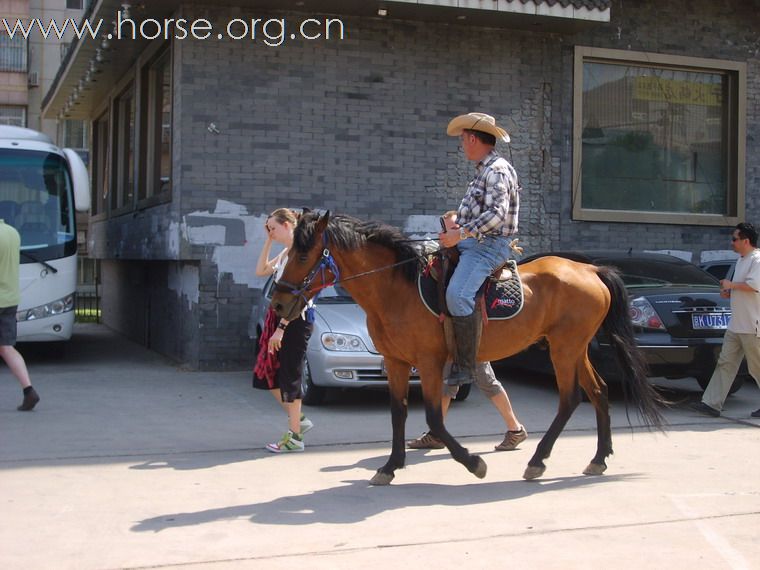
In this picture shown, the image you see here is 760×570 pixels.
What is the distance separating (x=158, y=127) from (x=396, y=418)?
10.2m

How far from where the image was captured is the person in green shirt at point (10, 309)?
9.20m

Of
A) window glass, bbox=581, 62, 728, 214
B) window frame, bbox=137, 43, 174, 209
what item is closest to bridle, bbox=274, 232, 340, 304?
window frame, bbox=137, 43, 174, 209

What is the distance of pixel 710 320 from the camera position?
986 centimetres

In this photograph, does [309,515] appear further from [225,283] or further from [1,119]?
[1,119]

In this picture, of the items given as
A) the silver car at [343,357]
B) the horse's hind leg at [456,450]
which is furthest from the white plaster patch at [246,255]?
the horse's hind leg at [456,450]

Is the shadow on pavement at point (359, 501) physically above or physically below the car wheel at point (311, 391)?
below

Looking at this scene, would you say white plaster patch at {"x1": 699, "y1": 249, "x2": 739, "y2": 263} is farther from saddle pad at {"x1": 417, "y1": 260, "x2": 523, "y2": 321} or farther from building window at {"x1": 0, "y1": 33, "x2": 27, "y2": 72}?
building window at {"x1": 0, "y1": 33, "x2": 27, "y2": 72}

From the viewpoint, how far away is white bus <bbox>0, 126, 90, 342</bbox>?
12.7m

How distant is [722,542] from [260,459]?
3555mm

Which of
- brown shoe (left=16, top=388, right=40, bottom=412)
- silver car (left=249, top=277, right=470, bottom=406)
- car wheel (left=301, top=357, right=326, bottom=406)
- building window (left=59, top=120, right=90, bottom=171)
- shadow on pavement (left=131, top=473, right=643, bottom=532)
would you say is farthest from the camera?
building window (left=59, top=120, right=90, bottom=171)

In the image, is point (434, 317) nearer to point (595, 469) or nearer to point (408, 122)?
point (595, 469)

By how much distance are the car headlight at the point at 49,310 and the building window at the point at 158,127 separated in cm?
203

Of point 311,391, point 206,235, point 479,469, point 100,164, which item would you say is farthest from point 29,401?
point 100,164

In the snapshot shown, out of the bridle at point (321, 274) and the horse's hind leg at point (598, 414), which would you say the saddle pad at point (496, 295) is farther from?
the horse's hind leg at point (598, 414)
